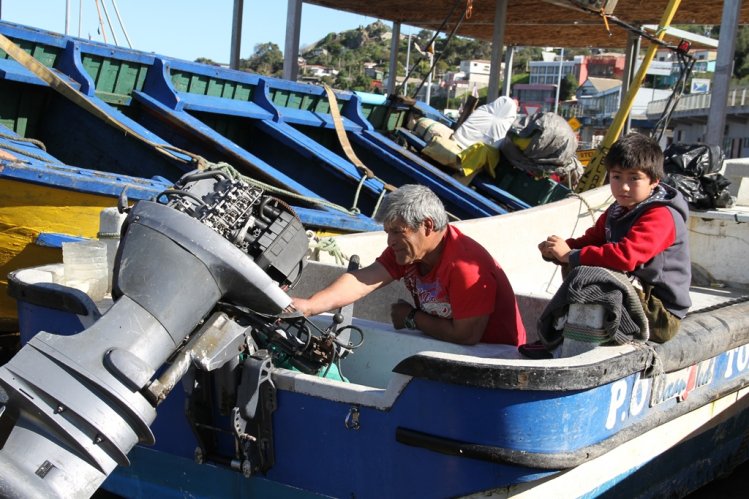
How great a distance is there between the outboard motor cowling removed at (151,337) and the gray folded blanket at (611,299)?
1.03 metres

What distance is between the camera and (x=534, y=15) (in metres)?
17.3

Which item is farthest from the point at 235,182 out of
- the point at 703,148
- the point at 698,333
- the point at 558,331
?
the point at 703,148

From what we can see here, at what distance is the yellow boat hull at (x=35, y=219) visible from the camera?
18.7 feet

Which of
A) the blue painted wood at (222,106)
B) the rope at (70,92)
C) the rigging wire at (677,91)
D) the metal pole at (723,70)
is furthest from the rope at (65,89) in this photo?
the metal pole at (723,70)

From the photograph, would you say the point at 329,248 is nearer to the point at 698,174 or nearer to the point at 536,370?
the point at 536,370

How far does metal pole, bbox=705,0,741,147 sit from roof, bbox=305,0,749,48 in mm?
3445

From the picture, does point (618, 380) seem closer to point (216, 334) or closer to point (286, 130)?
point (216, 334)

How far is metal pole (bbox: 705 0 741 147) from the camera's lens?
11.5m

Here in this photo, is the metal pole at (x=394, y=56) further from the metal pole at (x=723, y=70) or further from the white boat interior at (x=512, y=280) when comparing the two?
the white boat interior at (x=512, y=280)

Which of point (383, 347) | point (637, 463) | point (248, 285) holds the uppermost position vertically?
point (248, 285)

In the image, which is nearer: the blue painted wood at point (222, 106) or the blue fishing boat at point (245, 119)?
the blue fishing boat at point (245, 119)

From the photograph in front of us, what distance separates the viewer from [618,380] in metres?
3.53

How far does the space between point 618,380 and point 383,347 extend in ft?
3.84

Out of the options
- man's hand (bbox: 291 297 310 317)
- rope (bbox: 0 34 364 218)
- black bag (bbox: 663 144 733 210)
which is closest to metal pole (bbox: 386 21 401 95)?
rope (bbox: 0 34 364 218)
